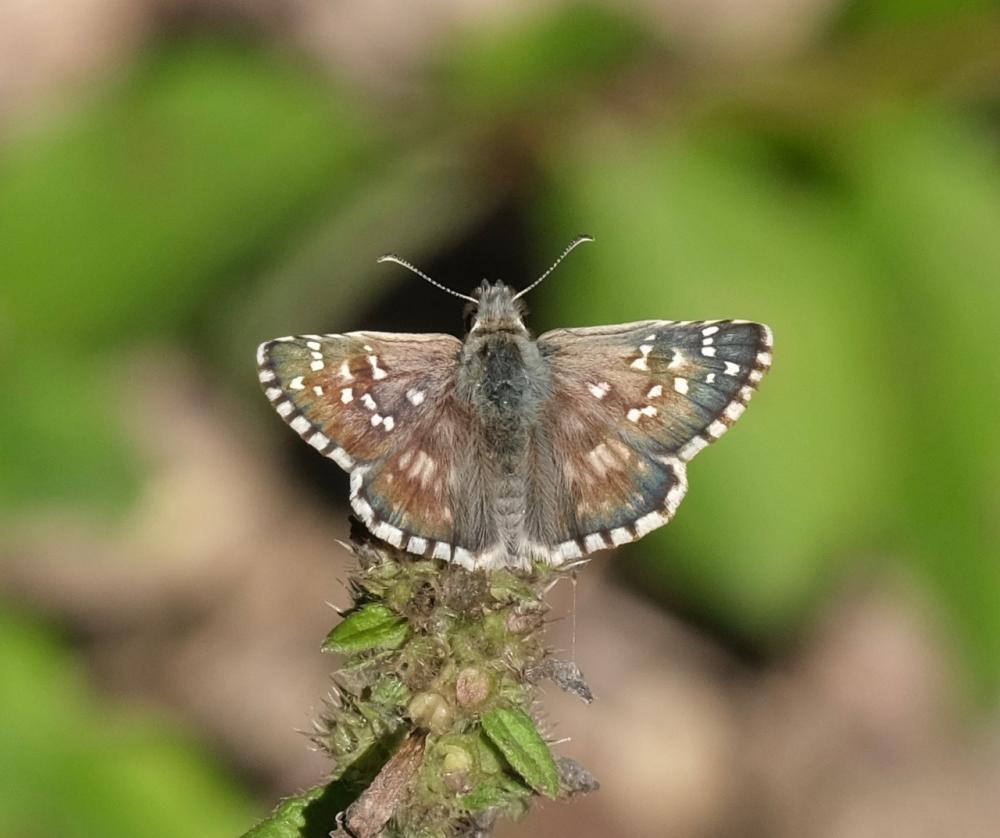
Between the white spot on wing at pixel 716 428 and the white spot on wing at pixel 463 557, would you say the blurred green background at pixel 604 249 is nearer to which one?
the white spot on wing at pixel 716 428

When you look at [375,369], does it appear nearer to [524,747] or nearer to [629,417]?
[629,417]

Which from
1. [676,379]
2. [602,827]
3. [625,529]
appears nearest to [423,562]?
[625,529]

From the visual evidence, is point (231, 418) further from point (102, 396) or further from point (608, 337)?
point (608, 337)

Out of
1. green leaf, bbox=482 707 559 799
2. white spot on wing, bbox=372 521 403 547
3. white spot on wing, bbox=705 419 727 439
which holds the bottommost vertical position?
green leaf, bbox=482 707 559 799

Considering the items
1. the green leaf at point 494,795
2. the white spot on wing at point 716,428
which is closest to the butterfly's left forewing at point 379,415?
the green leaf at point 494,795

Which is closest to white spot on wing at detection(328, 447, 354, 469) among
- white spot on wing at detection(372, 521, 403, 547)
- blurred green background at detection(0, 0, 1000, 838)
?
white spot on wing at detection(372, 521, 403, 547)

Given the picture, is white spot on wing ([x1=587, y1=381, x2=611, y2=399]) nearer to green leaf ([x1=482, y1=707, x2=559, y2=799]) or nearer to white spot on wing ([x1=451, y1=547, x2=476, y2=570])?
white spot on wing ([x1=451, y1=547, x2=476, y2=570])
